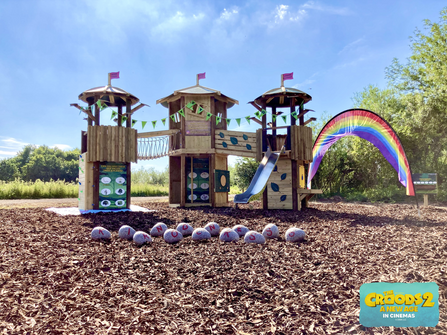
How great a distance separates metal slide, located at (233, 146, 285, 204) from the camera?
31.2ft

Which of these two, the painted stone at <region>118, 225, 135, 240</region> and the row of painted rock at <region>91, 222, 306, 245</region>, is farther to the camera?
the painted stone at <region>118, 225, 135, 240</region>

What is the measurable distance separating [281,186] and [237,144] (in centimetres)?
275

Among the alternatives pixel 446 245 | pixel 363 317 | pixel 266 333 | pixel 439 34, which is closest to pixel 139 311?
pixel 266 333

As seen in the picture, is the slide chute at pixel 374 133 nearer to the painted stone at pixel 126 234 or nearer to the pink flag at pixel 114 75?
the painted stone at pixel 126 234

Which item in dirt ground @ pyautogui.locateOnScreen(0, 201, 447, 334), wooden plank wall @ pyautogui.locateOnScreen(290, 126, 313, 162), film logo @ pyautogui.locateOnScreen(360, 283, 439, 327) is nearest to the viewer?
film logo @ pyautogui.locateOnScreen(360, 283, 439, 327)

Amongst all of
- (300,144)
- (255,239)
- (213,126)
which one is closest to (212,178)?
(213,126)

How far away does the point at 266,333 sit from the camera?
2506 millimetres

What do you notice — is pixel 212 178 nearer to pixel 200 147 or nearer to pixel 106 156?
pixel 200 147

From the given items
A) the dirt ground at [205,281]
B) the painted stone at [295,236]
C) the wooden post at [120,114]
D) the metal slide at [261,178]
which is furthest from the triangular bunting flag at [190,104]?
the painted stone at [295,236]

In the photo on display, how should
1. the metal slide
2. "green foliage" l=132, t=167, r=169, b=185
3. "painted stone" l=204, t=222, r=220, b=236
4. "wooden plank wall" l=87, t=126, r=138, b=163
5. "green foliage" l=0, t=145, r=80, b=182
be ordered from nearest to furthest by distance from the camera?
"painted stone" l=204, t=222, r=220, b=236
the metal slide
"wooden plank wall" l=87, t=126, r=138, b=163
"green foliage" l=132, t=167, r=169, b=185
"green foliage" l=0, t=145, r=80, b=182

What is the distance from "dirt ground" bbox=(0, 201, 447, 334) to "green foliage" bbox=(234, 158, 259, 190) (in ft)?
43.7

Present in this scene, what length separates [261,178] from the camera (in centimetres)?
1031

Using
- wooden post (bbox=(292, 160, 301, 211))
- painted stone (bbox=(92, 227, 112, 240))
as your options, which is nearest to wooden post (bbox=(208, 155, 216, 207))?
wooden post (bbox=(292, 160, 301, 211))

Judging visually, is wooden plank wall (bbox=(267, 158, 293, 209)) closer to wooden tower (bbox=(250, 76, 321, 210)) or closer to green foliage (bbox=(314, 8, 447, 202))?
wooden tower (bbox=(250, 76, 321, 210))
